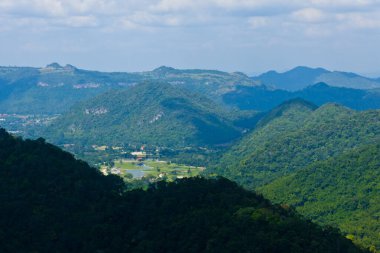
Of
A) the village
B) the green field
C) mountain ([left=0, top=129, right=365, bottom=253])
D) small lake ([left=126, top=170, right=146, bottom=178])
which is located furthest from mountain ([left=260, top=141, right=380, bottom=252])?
small lake ([left=126, top=170, right=146, bottom=178])

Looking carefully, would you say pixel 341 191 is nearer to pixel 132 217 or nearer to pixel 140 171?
pixel 132 217

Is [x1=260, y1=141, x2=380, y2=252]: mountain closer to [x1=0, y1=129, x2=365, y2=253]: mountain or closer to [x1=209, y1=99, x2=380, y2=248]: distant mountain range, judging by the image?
[x1=209, y1=99, x2=380, y2=248]: distant mountain range

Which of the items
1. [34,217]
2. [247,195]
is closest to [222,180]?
[247,195]

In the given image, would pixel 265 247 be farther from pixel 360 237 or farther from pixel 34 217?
pixel 360 237

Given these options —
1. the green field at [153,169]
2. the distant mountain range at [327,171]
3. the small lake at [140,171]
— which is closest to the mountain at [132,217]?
the distant mountain range at [327,171]

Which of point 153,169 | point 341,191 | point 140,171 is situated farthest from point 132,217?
point 153,169

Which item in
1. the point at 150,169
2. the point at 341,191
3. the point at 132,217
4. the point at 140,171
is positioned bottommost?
the point at 150,169
